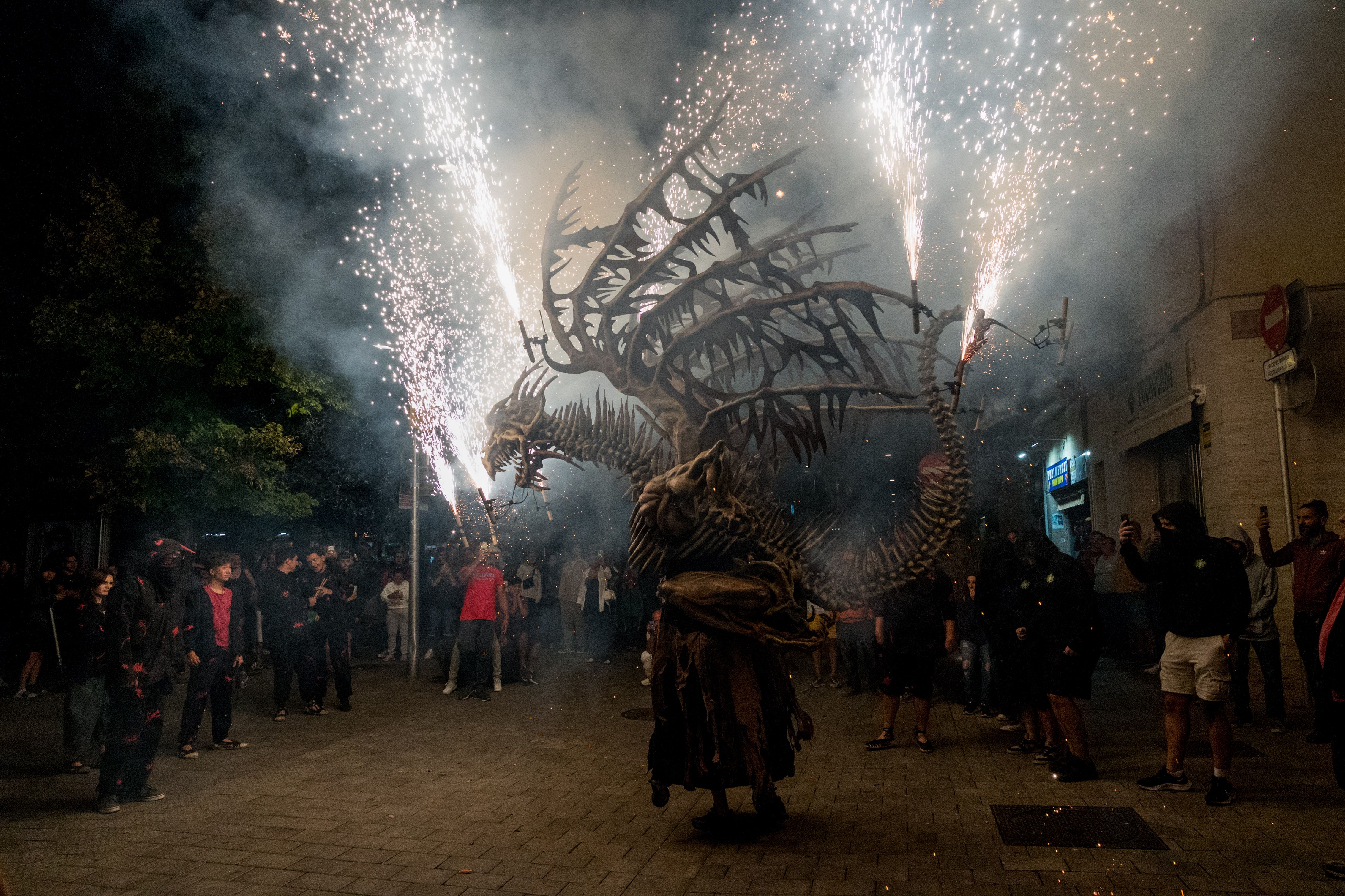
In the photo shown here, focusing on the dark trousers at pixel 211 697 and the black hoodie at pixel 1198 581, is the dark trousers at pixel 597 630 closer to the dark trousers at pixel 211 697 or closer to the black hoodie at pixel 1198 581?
the dark trousers at pixel 211 697

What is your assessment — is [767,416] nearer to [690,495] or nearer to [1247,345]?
[690,495]

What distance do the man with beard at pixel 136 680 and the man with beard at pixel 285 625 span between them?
8.22 feet

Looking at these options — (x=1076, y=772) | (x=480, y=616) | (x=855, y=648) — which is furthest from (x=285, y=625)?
(x=1076, y=772)

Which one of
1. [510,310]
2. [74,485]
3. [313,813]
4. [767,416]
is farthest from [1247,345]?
[74,485]

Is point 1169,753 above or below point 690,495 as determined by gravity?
below

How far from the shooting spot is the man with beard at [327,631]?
9.61 metres

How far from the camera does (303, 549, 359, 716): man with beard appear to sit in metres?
9.61

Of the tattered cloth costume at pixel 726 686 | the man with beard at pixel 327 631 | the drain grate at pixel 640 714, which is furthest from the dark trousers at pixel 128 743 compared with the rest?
the drain grate at pixel 640 714

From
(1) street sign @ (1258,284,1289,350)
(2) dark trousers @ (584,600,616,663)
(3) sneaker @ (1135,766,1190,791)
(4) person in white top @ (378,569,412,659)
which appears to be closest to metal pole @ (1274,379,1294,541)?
(1) street sign @ (1258,284,1289,350)

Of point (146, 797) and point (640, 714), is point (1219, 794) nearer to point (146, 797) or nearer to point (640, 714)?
point (640, 714)

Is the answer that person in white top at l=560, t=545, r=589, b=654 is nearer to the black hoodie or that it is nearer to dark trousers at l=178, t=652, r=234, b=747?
dark trousers at l=178, t=652, r=234, b=747

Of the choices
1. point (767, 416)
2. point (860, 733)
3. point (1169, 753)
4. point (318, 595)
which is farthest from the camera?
point (318, 595)

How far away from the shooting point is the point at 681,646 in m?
4.82

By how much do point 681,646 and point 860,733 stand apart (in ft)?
12.4
